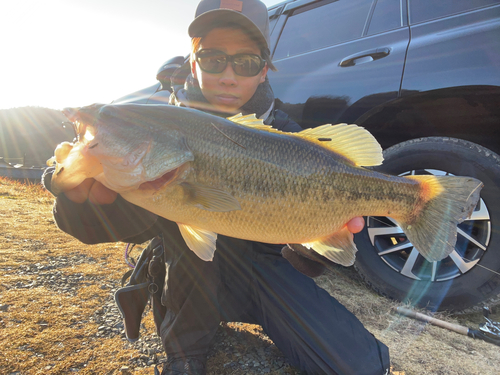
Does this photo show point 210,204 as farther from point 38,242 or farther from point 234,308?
point 38,242

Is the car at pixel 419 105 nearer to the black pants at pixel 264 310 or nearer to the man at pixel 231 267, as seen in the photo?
the man at pixel 231 267

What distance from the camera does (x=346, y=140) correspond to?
1799 millimetres

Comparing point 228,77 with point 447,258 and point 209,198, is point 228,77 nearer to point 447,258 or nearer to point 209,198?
point 209,198

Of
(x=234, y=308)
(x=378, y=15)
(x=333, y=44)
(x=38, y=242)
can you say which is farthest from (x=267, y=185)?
(x=38, y=242)

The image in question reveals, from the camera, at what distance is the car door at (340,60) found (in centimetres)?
254

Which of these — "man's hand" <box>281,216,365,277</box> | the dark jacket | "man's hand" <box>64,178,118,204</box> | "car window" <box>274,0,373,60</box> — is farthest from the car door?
"man's hand" <box>64,178,118,204</box>

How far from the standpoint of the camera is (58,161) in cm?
151

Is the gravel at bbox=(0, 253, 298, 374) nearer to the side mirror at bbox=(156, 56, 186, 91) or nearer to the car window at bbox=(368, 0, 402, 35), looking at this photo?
the side mirror at bbox=(156, 56, 186, 91)

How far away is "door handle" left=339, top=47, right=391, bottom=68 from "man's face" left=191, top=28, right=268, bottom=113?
881 mm

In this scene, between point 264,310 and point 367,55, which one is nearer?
point 264,310

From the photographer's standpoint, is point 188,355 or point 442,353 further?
point 442,353

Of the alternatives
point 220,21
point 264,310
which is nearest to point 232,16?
point 220,21

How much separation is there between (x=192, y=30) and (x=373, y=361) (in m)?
2.85

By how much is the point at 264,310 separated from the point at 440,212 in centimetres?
137
